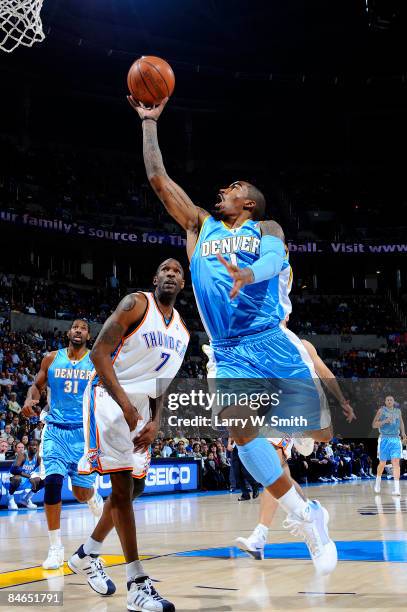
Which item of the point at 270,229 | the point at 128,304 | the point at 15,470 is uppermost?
the point at 270,229

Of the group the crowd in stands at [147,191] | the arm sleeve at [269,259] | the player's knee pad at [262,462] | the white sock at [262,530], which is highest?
the crowd in stands at [147,191]

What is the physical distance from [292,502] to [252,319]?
104 cm

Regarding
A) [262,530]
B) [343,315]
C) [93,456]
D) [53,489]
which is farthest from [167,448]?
[343,315]

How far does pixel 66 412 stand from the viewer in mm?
6613

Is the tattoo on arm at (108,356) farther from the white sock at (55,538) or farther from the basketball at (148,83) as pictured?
the white sock at (55,538)

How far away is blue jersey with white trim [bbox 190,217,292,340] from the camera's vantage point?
426cm

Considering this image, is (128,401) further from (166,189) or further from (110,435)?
(166,189)

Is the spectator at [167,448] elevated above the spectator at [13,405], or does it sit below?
below

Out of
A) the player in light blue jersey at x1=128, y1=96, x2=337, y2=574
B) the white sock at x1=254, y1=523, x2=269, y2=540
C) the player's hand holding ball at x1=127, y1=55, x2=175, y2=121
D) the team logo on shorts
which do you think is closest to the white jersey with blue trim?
the player in light blue jersey at x1=128, y1=96, x2=337, y2=574

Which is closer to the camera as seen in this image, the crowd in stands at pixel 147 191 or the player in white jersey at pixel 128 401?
the player in white jersey at pixel 128 401

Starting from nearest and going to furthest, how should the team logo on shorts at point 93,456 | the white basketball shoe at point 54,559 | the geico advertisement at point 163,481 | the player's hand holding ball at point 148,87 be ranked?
the team logo on shorts at point 93,456
the player's hand holding ball at point 148,87
the white basketball shoe at point 54,559
the geico advertisement at point 163,481

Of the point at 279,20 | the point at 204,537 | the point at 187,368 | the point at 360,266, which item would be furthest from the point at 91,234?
the point at 204,537

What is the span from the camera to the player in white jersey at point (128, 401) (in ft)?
13.3

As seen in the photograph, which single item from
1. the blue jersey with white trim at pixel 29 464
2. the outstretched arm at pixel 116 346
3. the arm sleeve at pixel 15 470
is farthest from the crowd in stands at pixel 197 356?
the outstretched arm at pixel 116 346
